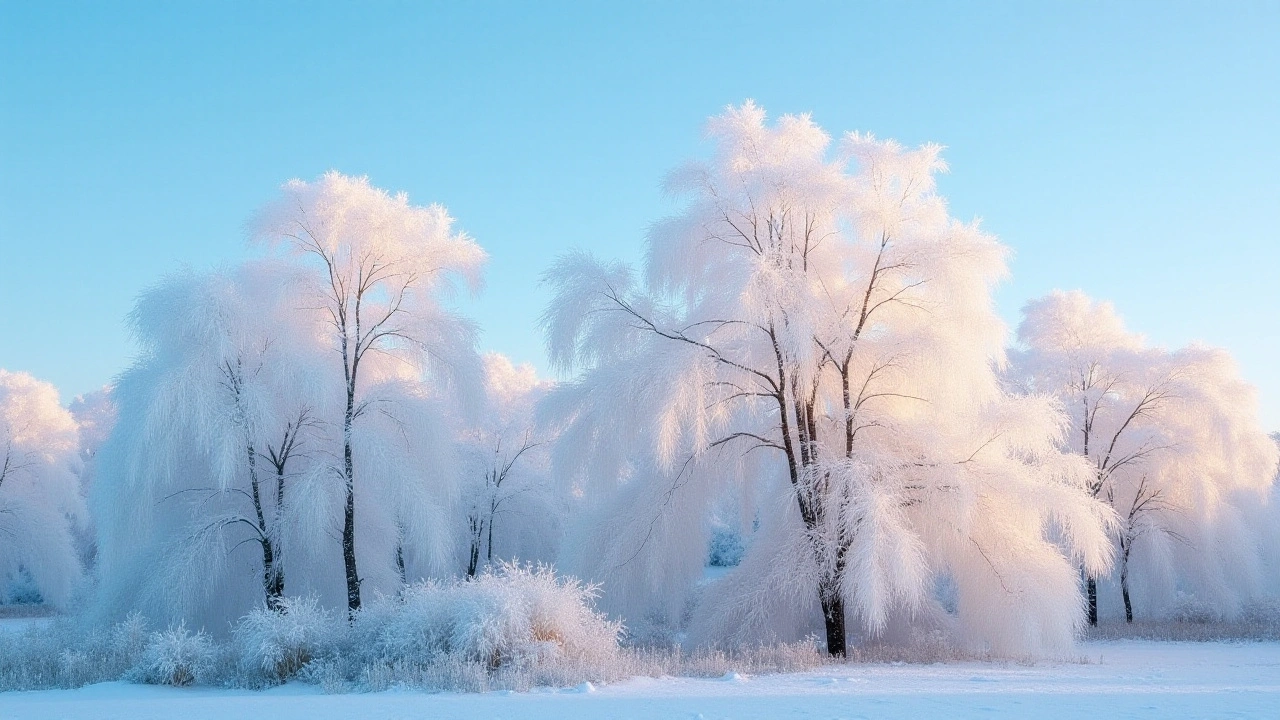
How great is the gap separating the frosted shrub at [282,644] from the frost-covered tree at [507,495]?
584 inches

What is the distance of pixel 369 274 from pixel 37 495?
74.3 feet

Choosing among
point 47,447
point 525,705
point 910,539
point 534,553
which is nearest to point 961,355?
point 910,539

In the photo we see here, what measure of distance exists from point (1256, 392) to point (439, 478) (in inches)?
887

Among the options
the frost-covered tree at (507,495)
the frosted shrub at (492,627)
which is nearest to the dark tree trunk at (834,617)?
the frosted shrub at (492,627)

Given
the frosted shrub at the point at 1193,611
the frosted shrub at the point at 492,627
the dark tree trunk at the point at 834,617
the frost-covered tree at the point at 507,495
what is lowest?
the frosted shrub at the point at 1193,611

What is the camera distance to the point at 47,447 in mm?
32562

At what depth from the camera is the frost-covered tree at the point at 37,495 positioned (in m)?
29.4

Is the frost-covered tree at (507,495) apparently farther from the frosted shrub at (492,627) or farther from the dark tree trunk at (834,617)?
the frosted shrub at (492,627)

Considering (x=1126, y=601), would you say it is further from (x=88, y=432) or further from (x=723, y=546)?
(x=88, y=432)

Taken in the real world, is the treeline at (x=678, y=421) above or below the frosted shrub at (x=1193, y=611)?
above

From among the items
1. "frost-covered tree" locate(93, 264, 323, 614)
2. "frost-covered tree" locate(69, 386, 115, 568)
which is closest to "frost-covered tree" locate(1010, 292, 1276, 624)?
"frost-covered tree" locate(93, 264, 323, 614)

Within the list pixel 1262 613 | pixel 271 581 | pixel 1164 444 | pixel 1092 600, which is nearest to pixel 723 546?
pixel 1092 600

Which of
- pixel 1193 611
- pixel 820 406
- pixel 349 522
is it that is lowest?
pixel 1193 611

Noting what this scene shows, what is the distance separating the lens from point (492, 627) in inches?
382
